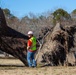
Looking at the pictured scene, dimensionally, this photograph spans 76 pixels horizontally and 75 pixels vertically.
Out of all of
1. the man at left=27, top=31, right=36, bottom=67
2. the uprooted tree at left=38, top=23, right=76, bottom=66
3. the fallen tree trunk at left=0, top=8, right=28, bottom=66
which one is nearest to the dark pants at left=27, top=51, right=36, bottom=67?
the man at left=27, top=31, right=36, bottom=67

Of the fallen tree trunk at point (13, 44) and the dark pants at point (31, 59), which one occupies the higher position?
the fallen tree trunk at point (13, 44)

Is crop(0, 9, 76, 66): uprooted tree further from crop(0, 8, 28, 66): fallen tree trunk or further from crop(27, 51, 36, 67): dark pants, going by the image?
crop(27, 51, 36, 67): dark pants

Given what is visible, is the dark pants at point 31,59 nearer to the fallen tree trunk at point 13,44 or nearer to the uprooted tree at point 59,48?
the uprooted tree at point 59,48

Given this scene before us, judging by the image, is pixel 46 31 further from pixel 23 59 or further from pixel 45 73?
pixel 45 73

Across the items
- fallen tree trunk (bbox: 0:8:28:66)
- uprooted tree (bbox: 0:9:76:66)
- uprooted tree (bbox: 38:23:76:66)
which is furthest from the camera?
fallen tree trunk (bbox: 0:8:28:66)

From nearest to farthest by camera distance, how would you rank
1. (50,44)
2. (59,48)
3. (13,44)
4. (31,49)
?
(31,49) → (59,48) → (50,44) → (13,44)

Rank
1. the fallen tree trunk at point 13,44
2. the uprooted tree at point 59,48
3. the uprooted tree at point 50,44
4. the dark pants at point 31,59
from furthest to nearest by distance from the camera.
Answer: the fallen tree trunk at point 13,44 → the uprooted tree at point 50,44 → the uprooted tree at point 59,48 → the dark pants at point 31,59

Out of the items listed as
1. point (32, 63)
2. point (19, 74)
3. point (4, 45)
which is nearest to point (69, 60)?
point (32, 63)

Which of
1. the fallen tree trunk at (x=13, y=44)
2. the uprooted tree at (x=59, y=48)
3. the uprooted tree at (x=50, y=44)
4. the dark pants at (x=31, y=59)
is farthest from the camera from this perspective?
the fallen tree trunk at (x=13, y=44)

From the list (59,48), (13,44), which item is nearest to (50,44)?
(59,48)

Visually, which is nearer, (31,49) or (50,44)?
(31,49)

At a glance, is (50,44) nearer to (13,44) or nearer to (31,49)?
(31,49)

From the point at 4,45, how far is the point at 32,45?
270 cm

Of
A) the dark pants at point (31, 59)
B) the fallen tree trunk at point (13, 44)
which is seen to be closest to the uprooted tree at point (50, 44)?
the fallen tree trunk at point (13, 44)
